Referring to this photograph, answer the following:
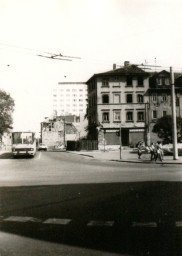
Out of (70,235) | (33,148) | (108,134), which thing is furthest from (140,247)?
(108,134)

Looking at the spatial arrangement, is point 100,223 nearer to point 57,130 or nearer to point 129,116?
point 129,116

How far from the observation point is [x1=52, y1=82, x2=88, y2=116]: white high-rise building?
140500 millimetres

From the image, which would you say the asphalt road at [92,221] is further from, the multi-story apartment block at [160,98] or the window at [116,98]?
the multi-story apartment block at [160,98]

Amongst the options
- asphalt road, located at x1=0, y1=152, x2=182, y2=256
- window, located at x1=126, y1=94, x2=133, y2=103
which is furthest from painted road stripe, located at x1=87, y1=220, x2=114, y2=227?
window, located at x1=126, y1=94, x2=133, y2=103

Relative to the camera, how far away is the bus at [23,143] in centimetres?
3591

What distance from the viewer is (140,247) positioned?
223 inches

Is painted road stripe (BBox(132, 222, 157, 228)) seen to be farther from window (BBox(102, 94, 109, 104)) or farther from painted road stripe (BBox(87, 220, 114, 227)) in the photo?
window (BBox(102, 94, 109, 104))

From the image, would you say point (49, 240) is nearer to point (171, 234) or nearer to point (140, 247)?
point (140, 247)

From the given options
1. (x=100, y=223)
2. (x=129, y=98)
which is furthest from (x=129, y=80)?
(x=100, y=223)

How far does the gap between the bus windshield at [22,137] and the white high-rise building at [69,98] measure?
103 metres

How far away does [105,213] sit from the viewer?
28.1 ft

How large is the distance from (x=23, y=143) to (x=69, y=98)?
345ft

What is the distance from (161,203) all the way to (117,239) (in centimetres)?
367

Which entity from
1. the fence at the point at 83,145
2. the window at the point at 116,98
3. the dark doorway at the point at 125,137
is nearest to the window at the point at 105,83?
the window at the point at 116,98
